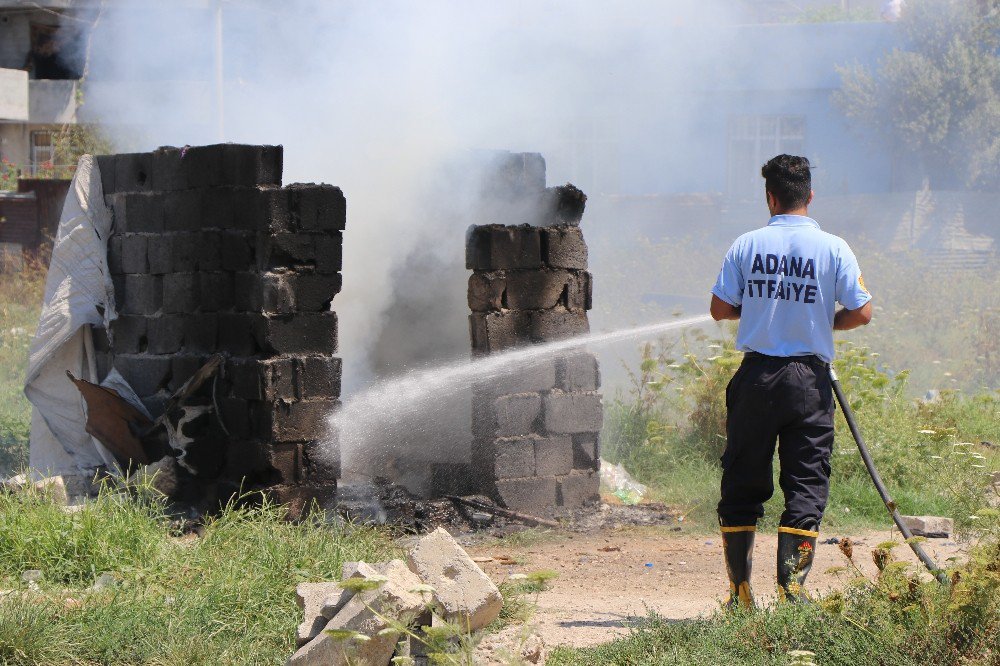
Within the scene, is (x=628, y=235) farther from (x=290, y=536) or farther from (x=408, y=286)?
(x=290, y=536)

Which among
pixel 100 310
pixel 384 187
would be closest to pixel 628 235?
pixel 384 187

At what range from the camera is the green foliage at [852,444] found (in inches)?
317

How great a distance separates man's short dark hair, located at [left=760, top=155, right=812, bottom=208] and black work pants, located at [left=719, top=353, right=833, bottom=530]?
2.35 feet

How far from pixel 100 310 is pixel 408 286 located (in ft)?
7.82

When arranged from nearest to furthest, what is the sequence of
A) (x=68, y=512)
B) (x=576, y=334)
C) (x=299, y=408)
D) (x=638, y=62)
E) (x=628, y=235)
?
(x=68, y=512) → (x=299, y=408) → (x=576, y=334) → (x=638, y=62) → (x=628, y=235)

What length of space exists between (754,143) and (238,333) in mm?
19934

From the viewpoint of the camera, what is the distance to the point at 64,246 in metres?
8.62

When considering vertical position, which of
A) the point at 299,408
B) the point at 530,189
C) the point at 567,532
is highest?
the point at 530,189

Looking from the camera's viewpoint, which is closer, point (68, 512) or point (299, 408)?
point (68, 512)

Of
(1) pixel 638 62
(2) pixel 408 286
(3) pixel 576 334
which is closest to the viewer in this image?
(3) pixel 576 334

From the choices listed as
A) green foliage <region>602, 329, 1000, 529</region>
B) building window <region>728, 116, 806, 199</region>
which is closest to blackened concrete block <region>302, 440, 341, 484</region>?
green foliage <region>602, 329, 1000, 529</region>

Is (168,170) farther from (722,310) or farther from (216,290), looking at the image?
(722,310)

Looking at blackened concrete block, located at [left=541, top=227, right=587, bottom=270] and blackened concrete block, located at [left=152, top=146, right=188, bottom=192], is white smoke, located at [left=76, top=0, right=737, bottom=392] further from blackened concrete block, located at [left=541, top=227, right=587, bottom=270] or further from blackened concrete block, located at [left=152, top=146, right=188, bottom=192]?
blackened concrete block, located at [left=152, top=146, right=188, bottom=192]

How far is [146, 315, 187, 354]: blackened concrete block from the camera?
318 inches
